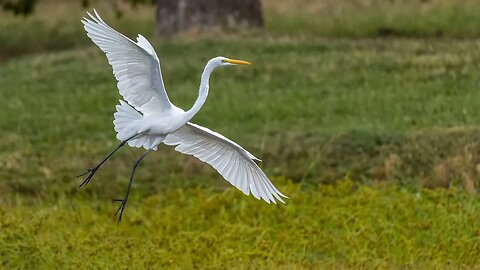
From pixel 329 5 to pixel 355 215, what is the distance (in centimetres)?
1396

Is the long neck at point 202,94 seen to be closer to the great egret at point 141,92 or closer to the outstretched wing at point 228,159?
the great egret at point 141,92

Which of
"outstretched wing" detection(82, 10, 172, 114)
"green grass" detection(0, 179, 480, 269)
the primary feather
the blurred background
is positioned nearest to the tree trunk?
the blurred background

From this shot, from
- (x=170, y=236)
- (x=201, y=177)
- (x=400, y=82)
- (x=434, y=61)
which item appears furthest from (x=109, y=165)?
(x=434, y=61)

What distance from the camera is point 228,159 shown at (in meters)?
7.59

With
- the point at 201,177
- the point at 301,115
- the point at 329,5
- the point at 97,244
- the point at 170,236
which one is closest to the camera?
the point at 97,244

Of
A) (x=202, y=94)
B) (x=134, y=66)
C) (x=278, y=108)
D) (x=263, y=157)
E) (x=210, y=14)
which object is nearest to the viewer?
(x=202, y=94)

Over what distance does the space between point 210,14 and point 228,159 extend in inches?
380

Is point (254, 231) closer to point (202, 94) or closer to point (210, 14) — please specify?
point (202, 94)

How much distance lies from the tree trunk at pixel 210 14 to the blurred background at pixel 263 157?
25 mm

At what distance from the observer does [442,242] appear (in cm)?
821

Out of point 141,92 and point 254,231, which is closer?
point 141,92

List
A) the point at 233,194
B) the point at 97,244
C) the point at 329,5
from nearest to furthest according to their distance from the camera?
the point at 97,244 < the point at 233,194 < the point at 329,5

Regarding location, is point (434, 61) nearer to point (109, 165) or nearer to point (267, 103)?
point (267, 103)

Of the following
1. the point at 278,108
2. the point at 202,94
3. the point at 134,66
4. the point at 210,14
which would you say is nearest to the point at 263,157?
the point at 278,108
